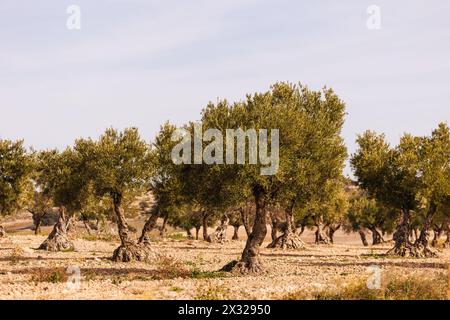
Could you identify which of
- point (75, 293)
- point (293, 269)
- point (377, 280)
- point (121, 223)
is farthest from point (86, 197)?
point (377, 280)

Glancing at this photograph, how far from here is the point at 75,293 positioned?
27.6 m

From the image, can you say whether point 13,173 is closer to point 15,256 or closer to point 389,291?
point 15,256

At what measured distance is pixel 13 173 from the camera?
193 feet

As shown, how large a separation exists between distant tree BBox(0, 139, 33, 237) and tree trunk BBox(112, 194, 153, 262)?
48.4 ft

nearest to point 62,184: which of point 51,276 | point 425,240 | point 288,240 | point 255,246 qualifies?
point 51,276

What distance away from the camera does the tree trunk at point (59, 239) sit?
2429 inches

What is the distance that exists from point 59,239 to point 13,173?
826 cm

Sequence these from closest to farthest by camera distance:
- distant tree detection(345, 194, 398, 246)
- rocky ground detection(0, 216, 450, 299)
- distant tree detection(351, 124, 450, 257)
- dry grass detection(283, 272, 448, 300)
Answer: dry grass detection(283, 272, 448, 300)
rocky ground detection(0, 216, 450, 299)
distant tree detection(351, 124, 450, 257)
distant tree detection(345, 194, 398, 246)

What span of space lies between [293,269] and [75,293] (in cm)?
1969

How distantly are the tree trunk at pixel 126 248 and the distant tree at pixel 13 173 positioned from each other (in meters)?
14.8

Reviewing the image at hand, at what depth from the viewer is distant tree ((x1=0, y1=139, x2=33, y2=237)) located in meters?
58.3

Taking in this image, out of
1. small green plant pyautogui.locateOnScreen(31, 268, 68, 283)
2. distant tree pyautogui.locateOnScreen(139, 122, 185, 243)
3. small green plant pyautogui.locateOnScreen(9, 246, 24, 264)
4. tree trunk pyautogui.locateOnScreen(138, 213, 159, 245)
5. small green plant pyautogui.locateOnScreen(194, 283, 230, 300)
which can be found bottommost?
small green plant pyautogui.locateOnScreen(9, 246, 24, 264)

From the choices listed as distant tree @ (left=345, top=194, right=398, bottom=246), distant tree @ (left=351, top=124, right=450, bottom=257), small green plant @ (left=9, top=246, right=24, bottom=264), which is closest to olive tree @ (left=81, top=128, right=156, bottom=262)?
small green plant @ (left=9, top=246, right=24, bottom=264)

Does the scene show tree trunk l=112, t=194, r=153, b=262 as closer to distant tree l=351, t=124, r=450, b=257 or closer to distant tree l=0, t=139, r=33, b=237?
distant tree l=0, t=139, r=33, b=237
